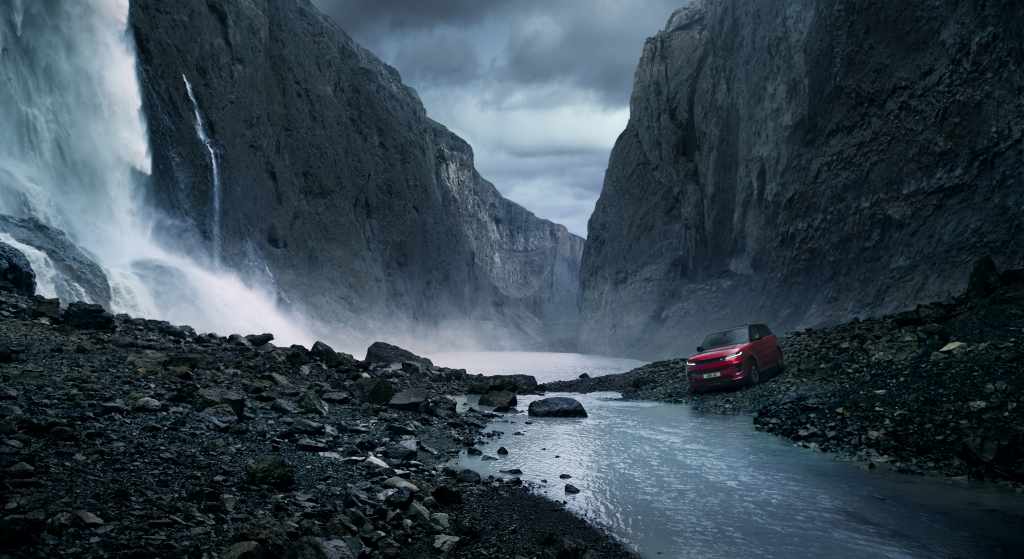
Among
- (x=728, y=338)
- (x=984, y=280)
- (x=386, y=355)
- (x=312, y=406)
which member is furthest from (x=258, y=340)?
(x=984, y=280)

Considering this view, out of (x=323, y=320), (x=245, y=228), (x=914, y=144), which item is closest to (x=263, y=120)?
(x=245, y=228)

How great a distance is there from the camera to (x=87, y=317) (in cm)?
1454

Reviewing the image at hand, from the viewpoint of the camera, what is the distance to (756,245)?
161ft

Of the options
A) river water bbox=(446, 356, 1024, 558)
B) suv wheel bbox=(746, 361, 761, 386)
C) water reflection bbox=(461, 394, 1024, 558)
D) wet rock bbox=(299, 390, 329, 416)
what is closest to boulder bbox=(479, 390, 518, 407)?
river water bbox=(446, 356, 1024, 558)

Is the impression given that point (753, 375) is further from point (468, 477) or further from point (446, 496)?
point (446, 496)

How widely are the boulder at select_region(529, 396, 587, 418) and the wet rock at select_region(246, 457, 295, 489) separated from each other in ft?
34.9

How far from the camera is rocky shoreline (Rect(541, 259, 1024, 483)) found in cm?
835

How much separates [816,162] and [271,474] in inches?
1655

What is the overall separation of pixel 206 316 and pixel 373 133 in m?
48.4

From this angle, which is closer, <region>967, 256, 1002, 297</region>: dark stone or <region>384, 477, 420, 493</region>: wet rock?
<region>384, 477, 420, 493</region>: wet rock

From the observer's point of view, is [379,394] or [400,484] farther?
[379,394]

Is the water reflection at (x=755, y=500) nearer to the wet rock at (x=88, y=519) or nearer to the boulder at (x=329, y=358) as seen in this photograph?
the wet rock at (x=88, y=519)

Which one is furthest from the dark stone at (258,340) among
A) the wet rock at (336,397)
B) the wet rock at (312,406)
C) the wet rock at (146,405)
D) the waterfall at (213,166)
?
the waterfall at (213,166)

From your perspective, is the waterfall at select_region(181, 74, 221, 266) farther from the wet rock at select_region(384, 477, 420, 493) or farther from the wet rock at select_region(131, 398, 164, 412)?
the wet rock at select_region(384, 477, 420, 493)
